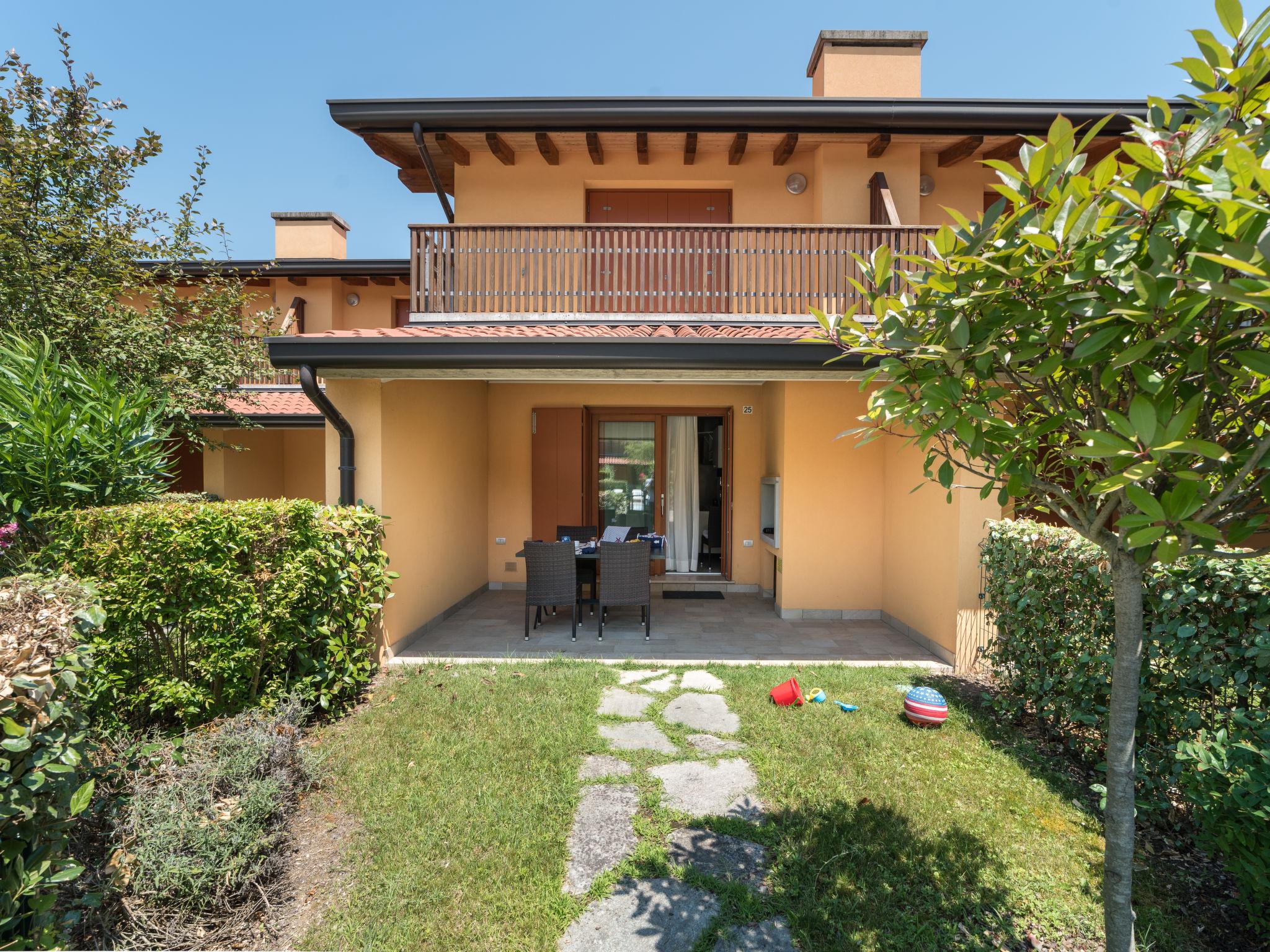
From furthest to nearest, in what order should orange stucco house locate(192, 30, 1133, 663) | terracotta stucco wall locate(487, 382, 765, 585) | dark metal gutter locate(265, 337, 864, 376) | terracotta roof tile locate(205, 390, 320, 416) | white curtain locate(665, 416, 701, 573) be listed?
white curtain locate(665, 416, 701, 573)
terracotta stucco wall locate(487, 382, 765, 585)
terracotta roof tile locate(205, 390, 320, 416)
orange stucco house locate(192, 30, 1133, 663)
dark metal gutter locate(265, 337, 864, 376)

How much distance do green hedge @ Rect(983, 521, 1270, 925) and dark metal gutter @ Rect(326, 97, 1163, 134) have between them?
18.9 feet

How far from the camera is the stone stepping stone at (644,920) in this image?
7.80ft

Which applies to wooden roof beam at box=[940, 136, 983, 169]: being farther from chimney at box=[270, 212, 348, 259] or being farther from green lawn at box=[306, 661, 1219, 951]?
chimney at box=[270, 212, 348, 259]

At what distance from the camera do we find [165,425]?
663 cm

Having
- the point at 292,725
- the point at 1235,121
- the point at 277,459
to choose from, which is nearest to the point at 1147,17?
the point at 1235,121

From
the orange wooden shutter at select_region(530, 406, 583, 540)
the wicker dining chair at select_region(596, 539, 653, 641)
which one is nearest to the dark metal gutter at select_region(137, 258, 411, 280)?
the orange wooden shutter at select_region(530, 406, 583, 540)


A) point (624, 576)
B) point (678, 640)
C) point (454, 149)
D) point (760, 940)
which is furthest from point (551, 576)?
point (454, 149)

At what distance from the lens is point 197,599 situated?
12.8 ft

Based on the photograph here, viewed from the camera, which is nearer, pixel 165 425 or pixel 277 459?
pixel 165 425

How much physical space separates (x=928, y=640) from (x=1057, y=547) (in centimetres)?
242

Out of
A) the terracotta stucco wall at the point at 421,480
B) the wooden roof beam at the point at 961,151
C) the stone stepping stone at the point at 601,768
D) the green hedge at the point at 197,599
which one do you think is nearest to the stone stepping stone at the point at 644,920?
the stone stepping stone at the point at 601,768

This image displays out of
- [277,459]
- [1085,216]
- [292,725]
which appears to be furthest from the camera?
[277,459]

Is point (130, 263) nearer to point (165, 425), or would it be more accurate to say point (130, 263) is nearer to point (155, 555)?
point (165, 425)

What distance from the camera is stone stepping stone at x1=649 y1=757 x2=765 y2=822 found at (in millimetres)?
3283
